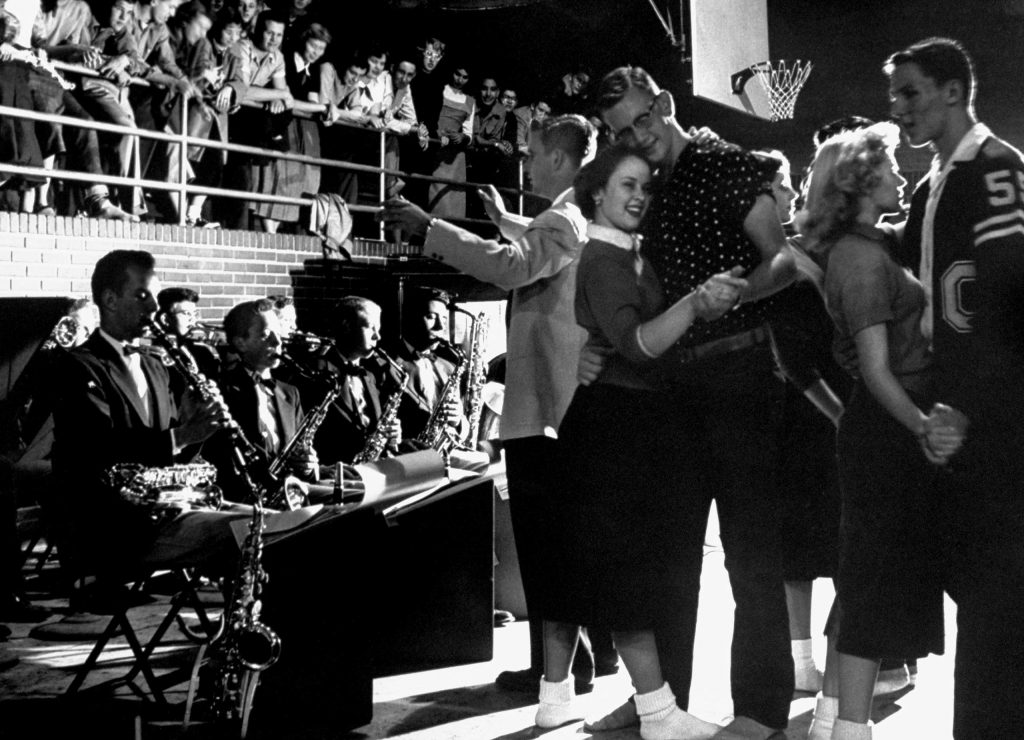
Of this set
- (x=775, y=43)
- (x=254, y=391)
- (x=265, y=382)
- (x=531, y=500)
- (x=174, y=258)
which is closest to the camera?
(x=531, y=500)

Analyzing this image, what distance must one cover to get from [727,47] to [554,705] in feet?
24.5

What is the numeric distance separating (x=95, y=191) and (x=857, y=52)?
35.1ft

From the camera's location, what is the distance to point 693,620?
3787 mm

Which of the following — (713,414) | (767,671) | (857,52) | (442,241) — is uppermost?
(857,52)

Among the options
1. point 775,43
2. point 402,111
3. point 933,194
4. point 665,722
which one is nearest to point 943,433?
point 933,194

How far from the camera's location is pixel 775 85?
11.0 metres

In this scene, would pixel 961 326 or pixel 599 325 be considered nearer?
pixel 961 326

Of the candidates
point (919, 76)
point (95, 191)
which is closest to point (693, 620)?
point (919, 76)

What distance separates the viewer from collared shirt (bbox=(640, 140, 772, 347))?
344 centimetres

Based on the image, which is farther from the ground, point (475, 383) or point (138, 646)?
point (475, 383)

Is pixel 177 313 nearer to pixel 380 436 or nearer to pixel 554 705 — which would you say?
pixel 380 436

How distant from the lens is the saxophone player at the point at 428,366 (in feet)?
20.7

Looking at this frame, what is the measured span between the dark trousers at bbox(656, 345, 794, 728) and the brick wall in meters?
5.76

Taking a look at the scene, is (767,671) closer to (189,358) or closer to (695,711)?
(695,711)
